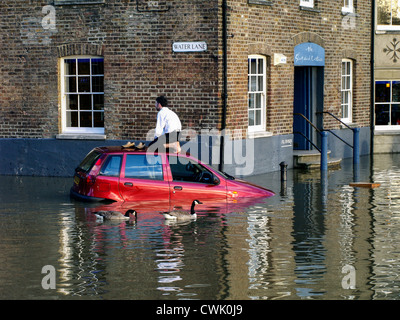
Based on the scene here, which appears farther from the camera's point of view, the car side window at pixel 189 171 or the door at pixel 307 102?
the door at pixel 307 102

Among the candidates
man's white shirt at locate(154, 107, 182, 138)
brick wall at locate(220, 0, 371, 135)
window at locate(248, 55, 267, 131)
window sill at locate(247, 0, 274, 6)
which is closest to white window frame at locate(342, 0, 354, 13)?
brick wall at locate(220, 0, 371, 135)

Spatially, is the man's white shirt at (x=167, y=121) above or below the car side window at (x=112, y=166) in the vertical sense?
above

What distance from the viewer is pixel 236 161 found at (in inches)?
786

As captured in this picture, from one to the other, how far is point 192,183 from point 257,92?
272 inches

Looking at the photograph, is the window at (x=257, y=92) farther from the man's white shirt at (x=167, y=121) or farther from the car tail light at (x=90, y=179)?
the car tail light at (x=90, y=179)

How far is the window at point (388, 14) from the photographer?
1067 inches

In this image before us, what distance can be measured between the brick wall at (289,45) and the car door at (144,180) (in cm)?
502

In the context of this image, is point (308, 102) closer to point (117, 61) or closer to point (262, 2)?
point (262, 2)

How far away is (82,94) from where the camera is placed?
68.2 feet

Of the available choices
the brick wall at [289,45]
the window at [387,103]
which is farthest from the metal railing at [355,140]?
the window at [387,103]

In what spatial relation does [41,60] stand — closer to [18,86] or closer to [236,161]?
[18,86]

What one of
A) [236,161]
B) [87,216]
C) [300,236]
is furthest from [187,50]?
[300,236]

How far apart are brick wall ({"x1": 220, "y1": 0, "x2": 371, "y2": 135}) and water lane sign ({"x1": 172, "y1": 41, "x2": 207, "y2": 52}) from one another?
0.67 m

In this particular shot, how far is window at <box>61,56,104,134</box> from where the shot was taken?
20.6m
